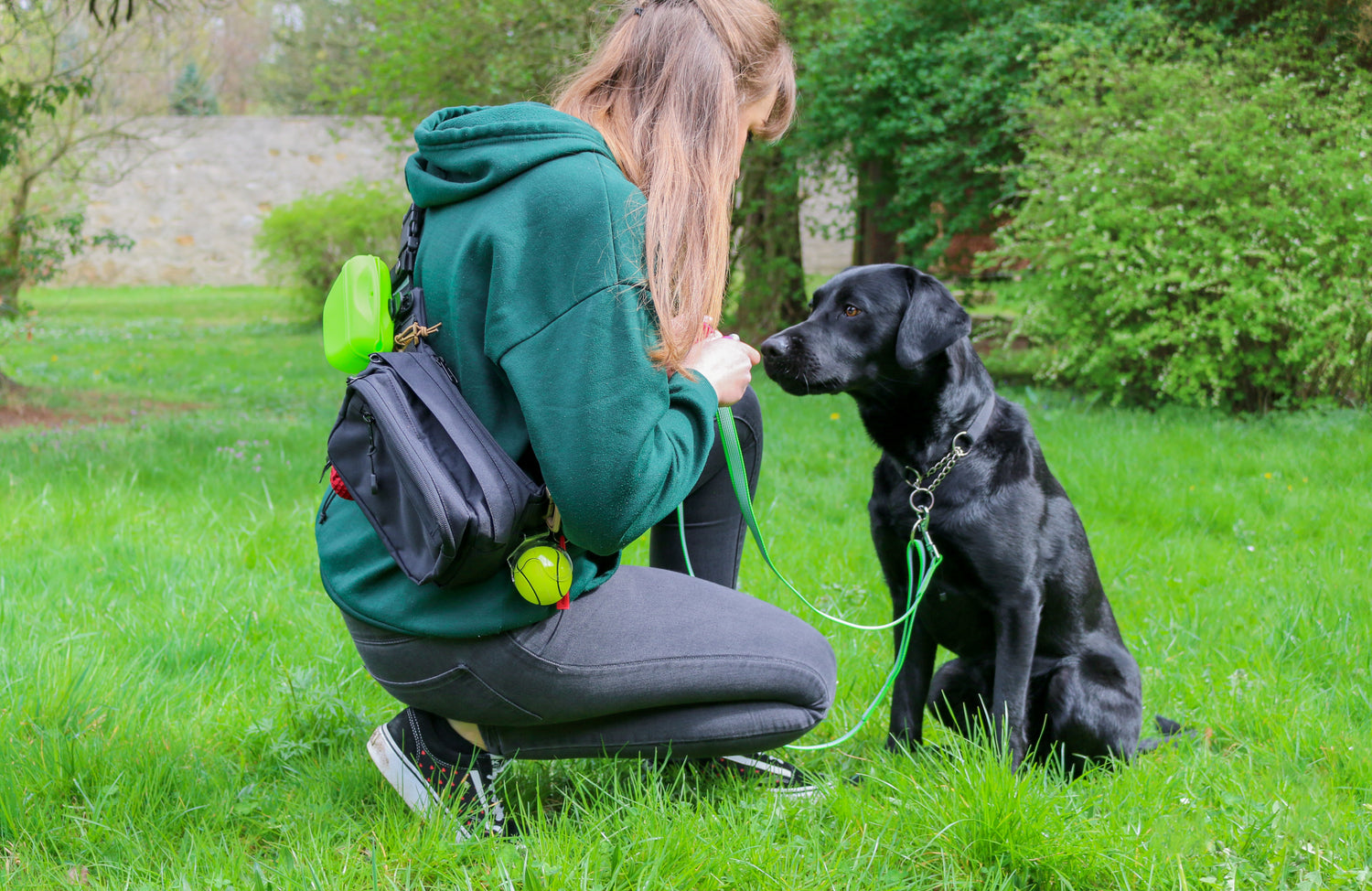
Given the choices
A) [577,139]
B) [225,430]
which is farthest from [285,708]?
[225,430]

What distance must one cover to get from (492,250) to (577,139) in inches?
9.3

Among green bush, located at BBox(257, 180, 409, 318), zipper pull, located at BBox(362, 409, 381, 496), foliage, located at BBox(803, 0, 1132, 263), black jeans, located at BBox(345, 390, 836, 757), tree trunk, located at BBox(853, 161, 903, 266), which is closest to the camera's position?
zipper pull, located at BBox(362, 409, 381, 496)

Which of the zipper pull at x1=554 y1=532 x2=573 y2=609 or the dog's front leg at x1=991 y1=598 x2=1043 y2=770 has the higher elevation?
the zipper pull at x1=554 y1=532 x2=573 y2=609

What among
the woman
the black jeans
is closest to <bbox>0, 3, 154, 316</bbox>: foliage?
the woman

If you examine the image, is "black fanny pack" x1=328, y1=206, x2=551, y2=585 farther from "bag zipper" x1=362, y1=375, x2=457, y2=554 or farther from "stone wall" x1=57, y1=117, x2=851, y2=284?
"stone wall" x1=57, y1=117, x2=851, y2=284

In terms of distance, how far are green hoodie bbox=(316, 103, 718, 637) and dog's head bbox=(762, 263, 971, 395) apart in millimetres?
759

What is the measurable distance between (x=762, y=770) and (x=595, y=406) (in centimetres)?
106

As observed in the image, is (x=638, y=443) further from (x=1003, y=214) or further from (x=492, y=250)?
(x=1003, y=214)

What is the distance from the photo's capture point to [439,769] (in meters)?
1.97

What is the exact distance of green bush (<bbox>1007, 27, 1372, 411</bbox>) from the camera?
6.08 m

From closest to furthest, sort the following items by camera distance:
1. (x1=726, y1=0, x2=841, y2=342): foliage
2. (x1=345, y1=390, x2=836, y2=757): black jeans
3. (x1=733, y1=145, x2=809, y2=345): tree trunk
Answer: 1. (x1=345, y1=390, x2=836, y2=757): black jeans
2. (x1=726, y1=0, x2=841, y2=342): foliage
3. (x1=733, y1=145, x2=809, y2=345): tree trunk

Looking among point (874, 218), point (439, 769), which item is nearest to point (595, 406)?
point (439, 769)

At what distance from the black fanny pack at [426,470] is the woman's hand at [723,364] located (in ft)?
1.29

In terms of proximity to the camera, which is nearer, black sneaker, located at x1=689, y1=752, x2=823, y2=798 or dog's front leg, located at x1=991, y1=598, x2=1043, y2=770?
black sneaker, located at x1=689, y1=752, x2=823, y2=798
